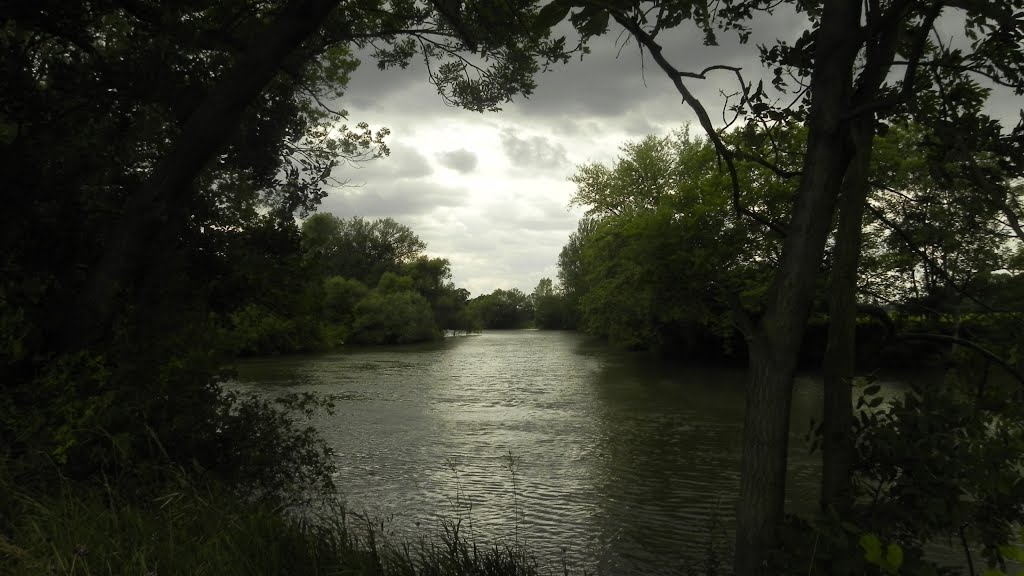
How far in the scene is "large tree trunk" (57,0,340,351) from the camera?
19.3 ft

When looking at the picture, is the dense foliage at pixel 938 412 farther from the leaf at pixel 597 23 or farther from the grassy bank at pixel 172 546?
the grassy bank at pixel 172 546

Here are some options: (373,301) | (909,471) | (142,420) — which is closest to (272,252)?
(142,420)

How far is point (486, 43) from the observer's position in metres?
8.45

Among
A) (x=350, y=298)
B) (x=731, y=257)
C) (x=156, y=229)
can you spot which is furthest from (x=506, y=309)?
(x=156, y=229)

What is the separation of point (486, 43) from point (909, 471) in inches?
265

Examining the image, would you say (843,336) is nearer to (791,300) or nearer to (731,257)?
(791,300)

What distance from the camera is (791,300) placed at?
3.35 m

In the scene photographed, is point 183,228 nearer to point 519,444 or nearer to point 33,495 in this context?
point 33,495

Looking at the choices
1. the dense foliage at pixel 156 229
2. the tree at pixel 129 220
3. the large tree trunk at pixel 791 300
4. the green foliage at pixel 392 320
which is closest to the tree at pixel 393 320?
the green foliage at pixel 392 320

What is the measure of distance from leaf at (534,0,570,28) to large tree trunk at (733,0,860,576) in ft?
5.71

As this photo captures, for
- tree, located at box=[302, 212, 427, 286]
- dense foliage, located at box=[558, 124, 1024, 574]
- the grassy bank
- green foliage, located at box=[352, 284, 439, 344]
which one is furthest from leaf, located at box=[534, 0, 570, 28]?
tree, located at box=[302, 212, 427, 286]

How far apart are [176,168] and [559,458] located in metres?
8.35

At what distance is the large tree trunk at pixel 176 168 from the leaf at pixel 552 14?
13.8ft

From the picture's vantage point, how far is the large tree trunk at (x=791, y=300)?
132 inches
